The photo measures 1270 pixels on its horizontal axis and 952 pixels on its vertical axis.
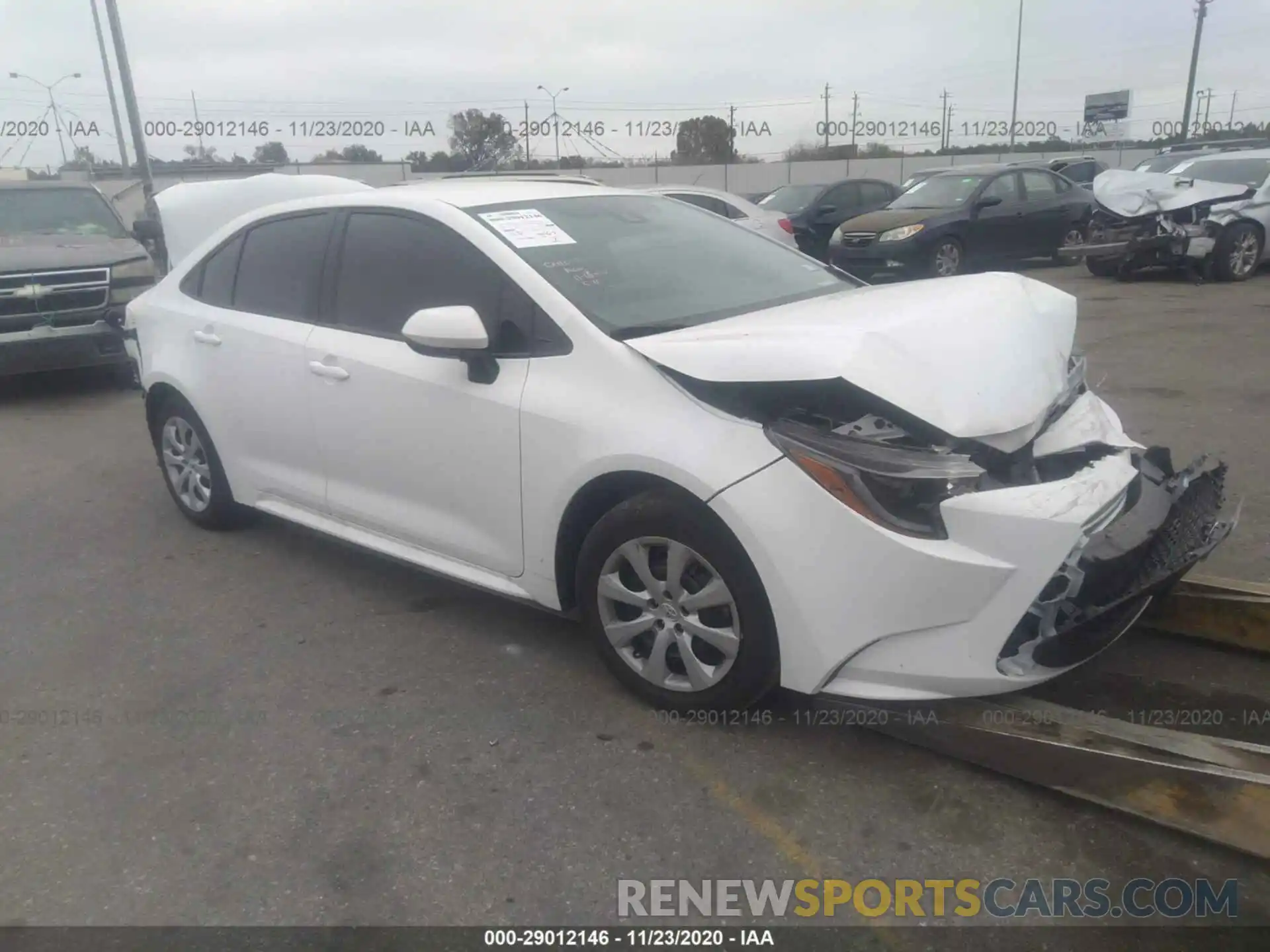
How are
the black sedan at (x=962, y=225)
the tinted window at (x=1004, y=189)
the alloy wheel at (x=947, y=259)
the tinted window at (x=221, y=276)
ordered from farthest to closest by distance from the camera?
the tinted window at (x=1004, y=189) → the alloy wheel at (x=947, y=259) → the black sedan at (x=962, y=225) → the tinted window at (x=221, y=276)

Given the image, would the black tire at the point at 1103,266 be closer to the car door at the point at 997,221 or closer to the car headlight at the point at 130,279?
the car door at the point at 997,221

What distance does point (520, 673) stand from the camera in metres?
3.63

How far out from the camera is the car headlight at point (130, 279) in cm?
895

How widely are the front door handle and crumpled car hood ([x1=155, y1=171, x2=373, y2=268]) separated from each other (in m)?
4.11

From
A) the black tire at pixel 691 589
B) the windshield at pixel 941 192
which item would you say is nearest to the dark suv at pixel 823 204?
the windshield at pixel 941 192

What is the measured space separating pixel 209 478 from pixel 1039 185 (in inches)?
527

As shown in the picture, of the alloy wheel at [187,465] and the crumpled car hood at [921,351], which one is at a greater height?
the crumpled car hood at [921,351]

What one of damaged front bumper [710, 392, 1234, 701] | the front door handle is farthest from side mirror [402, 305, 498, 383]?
damaged front bumper [710, 392, 1234, 701]

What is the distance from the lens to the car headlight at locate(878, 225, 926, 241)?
43.3ft

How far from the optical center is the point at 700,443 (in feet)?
9.60

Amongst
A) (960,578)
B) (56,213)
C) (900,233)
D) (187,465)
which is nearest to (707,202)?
(900,233)

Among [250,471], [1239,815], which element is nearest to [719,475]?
[1239,815]

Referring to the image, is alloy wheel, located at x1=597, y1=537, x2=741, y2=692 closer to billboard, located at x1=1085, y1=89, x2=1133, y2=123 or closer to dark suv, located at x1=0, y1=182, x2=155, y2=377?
dark suv, located at x1=0, y1=182, x2=155, y2=377

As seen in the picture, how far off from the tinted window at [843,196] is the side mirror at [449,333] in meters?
14.6
